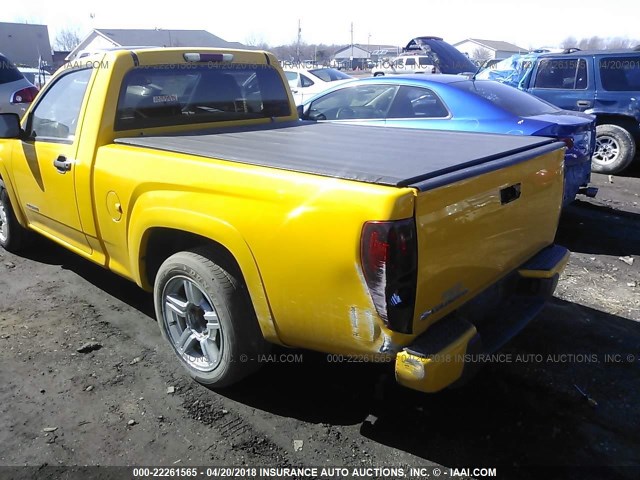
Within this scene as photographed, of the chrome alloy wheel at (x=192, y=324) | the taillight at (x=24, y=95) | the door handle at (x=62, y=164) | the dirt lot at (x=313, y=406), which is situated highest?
the taillight at (x=24, y=95)

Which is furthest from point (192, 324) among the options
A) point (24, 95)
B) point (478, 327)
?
point (24, 95)

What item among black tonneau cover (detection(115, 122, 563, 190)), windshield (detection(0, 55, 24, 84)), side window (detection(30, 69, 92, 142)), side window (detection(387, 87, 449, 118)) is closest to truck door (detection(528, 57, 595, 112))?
side window (detection(387, 87, 449, 118))

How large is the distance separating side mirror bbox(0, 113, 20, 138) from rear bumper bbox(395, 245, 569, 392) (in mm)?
3450

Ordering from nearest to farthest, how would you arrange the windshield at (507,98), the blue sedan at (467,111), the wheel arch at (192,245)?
the wheel arch at (192,245) → the blue sedan at (467,111) → the windshield at (507,98)

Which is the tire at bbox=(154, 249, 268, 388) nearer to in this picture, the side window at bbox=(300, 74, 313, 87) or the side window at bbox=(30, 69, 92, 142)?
the side window at bbox=(30, 69, 92, 142)

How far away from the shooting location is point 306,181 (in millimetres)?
2225

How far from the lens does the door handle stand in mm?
3514

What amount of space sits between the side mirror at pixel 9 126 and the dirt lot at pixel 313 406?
4.35 ft

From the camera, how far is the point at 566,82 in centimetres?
869

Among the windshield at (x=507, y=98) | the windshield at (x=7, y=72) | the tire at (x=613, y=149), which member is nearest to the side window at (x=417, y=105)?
the windshield at (x=507, y=98)

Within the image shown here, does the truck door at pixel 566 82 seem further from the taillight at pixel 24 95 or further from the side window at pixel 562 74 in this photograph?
the taillight at pixel 24 95

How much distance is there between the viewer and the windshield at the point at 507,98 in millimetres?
5527

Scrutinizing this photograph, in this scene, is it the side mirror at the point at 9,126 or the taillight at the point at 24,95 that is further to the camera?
the taillight at the point at 24,95

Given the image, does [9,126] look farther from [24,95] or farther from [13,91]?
[13,91]
